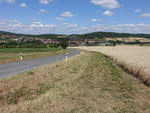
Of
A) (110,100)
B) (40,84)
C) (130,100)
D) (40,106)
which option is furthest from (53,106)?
(40,84)

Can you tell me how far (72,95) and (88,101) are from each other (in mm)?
963

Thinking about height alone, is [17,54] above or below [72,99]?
below

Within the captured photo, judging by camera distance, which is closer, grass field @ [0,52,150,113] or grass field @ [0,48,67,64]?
grass field @ [0,52,150,113]

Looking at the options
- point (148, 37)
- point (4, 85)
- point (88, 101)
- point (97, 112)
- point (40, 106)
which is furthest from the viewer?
point (148, 37)

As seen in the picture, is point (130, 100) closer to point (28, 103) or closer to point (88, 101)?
point (88, 101)

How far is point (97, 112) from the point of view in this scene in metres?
6.38

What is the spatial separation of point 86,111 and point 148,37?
176 metres

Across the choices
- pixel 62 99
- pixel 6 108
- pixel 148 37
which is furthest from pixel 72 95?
pixel 148 37

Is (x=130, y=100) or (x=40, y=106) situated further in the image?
(x=130, y=100)

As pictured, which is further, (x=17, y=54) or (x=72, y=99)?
(x=17, y=54)

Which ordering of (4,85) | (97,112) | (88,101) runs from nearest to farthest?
(97,112) → (88,101) → (4,85)

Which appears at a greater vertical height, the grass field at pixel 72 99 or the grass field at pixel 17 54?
the grass field at pixel 72 99

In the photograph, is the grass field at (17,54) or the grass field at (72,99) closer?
the grass field at (72,99)

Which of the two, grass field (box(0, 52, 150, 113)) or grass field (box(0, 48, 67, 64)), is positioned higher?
grass field (box(0, 52, 150, 113))
